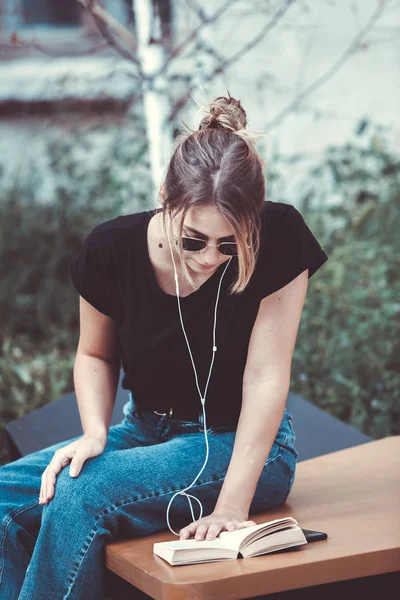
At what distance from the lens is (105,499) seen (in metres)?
2.04

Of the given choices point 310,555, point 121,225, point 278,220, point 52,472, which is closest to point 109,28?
point 121,225

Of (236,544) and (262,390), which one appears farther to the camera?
(262,390)

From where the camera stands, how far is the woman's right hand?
6.87ft

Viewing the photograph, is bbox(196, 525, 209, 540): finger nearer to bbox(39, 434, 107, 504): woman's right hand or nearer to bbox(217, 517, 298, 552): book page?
bbox(217, 517, 298, 552): book page

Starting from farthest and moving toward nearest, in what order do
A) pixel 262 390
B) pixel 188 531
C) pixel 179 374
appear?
pixel 179 374
pixel 262 390
pixel 188 531

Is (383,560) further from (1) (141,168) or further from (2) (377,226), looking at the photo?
(1) (141,168)

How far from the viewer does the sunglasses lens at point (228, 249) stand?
2070 millimetres

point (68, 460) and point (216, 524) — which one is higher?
point (68, 460)

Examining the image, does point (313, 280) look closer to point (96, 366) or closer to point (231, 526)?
point (96, 366)

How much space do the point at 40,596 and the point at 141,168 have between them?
3632mm

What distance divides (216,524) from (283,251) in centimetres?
74

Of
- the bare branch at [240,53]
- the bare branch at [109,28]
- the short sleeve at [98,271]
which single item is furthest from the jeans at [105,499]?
the bare branch at [240,53]

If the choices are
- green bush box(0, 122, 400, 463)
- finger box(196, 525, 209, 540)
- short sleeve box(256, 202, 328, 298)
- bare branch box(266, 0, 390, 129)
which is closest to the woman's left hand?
finger box(196, 525, 209, 540)

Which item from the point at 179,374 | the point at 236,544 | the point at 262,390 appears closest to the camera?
the point at 236,544
